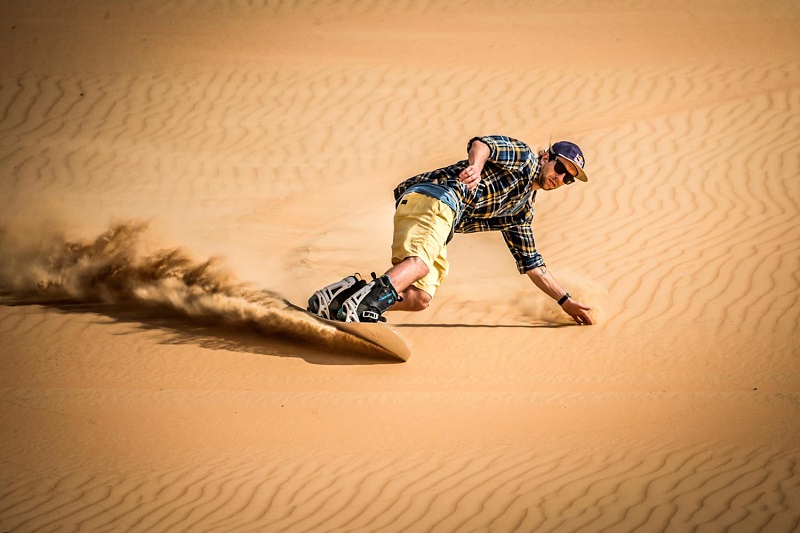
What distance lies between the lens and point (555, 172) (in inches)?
238

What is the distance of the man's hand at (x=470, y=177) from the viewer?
544 centimetres

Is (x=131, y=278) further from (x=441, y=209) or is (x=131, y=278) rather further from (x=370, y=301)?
(x=441, y=209)

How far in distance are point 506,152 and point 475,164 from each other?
0.40 meters

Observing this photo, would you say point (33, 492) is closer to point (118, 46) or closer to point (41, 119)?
point (41, 119)

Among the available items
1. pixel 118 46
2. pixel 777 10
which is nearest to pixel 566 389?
pixel 118 46

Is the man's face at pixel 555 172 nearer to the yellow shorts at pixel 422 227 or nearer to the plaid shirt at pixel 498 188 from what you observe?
the plaid shirt at pixel 498 188

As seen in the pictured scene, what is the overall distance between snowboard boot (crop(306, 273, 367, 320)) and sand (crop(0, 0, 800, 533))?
0.22m

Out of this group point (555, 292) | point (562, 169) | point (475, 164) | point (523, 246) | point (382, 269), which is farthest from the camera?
point (382, 269)

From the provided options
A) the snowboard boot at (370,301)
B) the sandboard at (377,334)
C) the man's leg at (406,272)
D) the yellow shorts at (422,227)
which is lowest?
the sandboard at (377,334)

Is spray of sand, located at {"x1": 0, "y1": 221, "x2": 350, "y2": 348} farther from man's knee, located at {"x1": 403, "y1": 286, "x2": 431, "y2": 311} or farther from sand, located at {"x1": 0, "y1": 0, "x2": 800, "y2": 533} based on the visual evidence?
man's knee, located at {"x1": 403, "y1": 286, "x2": 431, "y2": 311}

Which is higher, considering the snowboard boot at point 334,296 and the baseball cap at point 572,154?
the baseball cap at point 572,154

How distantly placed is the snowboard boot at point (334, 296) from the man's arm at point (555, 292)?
1.68 metres

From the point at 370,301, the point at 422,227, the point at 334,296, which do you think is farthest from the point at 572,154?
the point at 334,296

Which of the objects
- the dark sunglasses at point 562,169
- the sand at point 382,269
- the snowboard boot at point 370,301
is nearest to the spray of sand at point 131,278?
the sand at point 382,269
